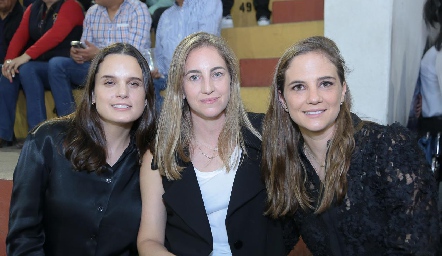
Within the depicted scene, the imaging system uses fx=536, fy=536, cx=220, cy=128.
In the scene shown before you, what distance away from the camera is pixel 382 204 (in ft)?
6.01

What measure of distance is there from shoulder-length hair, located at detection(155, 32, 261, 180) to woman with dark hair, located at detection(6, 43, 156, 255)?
129mm

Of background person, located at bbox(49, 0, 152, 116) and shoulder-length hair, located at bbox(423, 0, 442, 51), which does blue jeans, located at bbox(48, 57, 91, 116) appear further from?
shoulder-length hair, located at bbox(423, 0, 442, 51)

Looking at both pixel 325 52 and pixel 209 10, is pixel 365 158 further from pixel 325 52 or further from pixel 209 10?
pixel 209 10

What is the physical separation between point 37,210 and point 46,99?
2270 millimetres

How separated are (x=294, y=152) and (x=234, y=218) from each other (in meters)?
0.34

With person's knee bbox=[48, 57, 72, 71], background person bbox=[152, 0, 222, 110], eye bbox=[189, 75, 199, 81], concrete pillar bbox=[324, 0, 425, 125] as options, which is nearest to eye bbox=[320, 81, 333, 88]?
eye bbox=[189, 75, 199, 81]

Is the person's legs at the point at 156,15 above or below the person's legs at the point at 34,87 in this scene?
above

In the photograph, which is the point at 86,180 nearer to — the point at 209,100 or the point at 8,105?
the point at 209,100

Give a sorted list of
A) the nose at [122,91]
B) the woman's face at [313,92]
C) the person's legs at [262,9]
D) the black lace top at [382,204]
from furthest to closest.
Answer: the person's legs at [262,9] → the nose at [122,91] → the woman's face at [313,92] → the black lace top at [382,204]

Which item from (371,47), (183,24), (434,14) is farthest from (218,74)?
(434,14)

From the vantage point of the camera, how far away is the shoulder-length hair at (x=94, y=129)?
7.05 feet

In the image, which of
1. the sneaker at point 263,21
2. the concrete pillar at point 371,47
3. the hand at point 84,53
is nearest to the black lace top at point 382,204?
the concrete pillar at point 371,47

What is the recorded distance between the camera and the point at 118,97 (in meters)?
2.14

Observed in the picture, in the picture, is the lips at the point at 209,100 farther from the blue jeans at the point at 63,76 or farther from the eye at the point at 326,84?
the blue jeans at the point at 63,76
